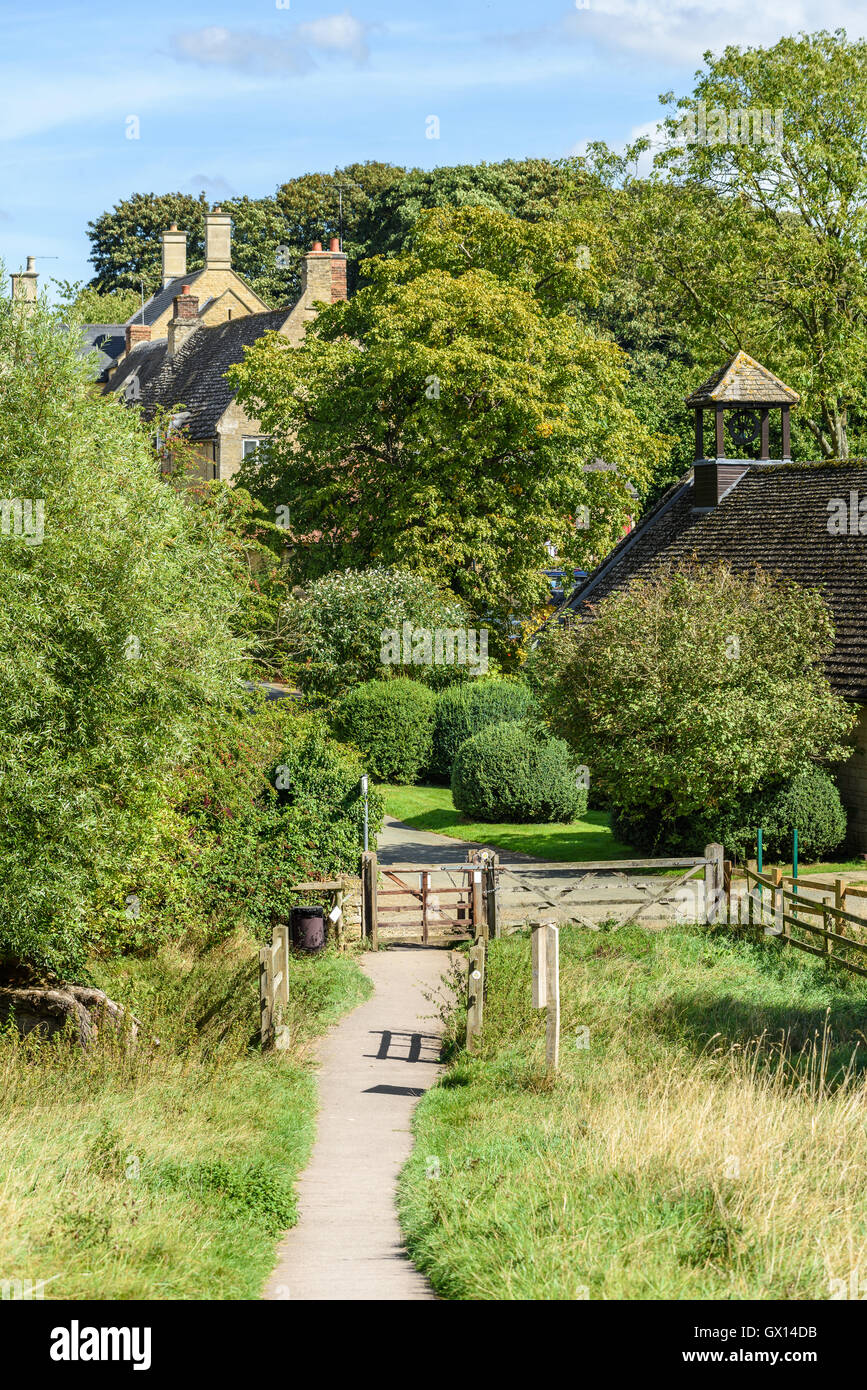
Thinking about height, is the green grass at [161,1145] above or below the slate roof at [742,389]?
below

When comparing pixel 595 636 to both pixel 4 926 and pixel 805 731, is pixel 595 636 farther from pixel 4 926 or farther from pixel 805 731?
pixel 4 926

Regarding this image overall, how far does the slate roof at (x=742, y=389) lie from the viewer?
32.6 metres

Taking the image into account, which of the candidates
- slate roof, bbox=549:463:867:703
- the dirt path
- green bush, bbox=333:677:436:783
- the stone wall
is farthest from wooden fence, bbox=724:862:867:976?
green bush, bbox=333:677:436:783

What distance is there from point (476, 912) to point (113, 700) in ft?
24.2

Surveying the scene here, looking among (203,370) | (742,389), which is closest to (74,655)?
A: (742,389)

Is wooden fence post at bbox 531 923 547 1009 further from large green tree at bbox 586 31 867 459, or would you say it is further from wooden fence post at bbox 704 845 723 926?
large green tree at bbox 586 31 867 459

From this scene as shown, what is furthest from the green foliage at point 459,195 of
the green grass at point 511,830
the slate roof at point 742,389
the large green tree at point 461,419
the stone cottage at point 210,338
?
the green grass at point 511,830

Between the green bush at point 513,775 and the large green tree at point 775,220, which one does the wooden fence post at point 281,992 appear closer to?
the green bush at point 513,775

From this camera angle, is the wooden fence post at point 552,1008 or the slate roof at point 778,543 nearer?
the wooden fence post at point 552,1008

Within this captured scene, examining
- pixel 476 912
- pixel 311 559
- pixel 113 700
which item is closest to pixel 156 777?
pixel 113 700

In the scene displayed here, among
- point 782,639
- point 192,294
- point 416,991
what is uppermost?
point 192,294

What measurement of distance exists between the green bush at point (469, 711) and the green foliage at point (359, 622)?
6.00 feet

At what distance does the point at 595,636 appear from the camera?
2245 centimetres

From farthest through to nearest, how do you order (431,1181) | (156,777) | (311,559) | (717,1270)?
1. (311,559)
2. (156,777)
3. (431,1181)
4. (717,1270)
